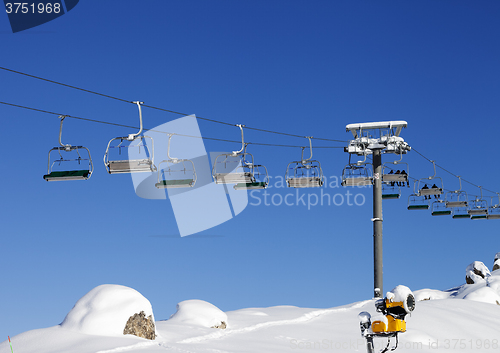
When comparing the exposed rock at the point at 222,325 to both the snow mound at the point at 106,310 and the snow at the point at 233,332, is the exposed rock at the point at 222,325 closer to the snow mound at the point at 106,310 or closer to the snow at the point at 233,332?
the snow at the point at 233,332

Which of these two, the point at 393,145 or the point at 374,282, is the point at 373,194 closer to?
the point at 393,145

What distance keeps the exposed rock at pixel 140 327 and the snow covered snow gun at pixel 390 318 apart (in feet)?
28.1

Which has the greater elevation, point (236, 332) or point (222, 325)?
point (236, 332)

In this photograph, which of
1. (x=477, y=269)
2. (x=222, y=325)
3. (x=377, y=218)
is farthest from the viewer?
(x=477, y=269)

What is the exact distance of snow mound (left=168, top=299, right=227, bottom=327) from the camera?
20.1 m

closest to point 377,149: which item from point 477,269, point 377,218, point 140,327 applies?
point 377,218

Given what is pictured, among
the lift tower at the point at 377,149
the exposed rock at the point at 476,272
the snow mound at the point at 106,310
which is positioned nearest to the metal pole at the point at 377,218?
the lift tower at the point at 377,149

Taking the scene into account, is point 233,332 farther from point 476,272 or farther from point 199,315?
point 476,272

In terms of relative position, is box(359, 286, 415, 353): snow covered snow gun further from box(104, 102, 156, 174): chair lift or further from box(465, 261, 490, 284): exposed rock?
box(465, 261, 490, 284): exposed rock

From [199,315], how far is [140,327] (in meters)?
5.12

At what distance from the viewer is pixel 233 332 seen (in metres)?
18.3

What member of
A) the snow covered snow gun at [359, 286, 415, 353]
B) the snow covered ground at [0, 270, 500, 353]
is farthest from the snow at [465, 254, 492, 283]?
the snow covered snow gun at [359, 286, 415, 353]

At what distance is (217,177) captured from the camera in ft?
50.8

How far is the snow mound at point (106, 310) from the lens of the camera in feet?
Answer: 50.6
